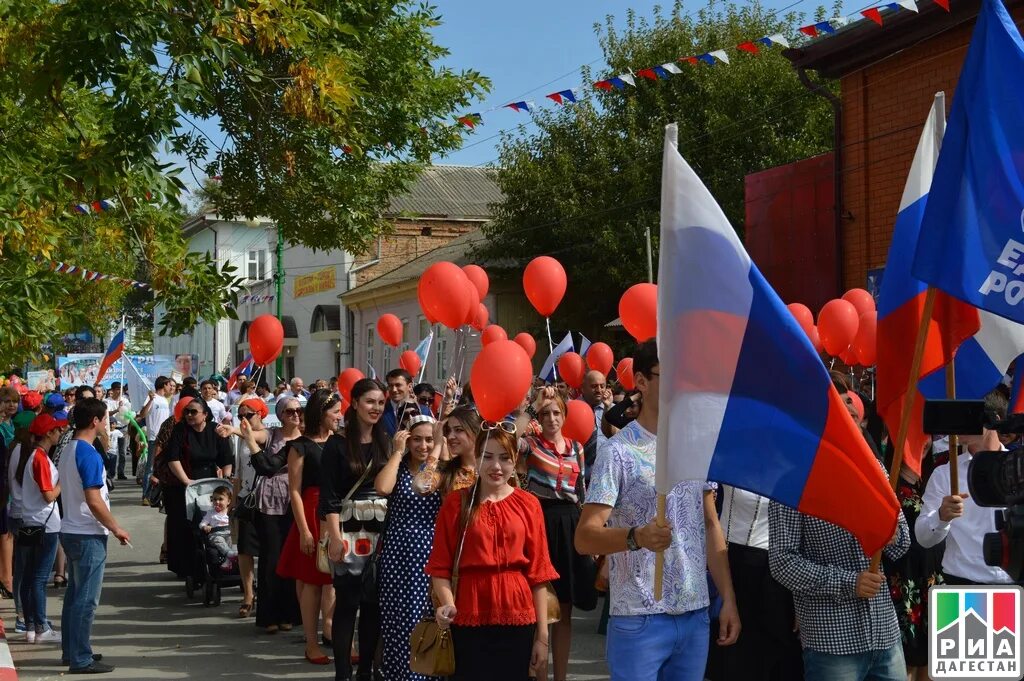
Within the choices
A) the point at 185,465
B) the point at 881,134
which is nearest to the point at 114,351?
the point at 185,465

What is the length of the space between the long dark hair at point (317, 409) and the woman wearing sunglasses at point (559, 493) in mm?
1584

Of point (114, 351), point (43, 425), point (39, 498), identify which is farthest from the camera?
point (114, 351)

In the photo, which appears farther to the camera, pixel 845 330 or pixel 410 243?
pixel 410 243

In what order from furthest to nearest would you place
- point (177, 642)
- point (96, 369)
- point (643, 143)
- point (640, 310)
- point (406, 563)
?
point (96, 369)
point (643, 143)
point (640, 310)
point (177, 642)
point (406, 563)

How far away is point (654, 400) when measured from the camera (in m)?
5.05

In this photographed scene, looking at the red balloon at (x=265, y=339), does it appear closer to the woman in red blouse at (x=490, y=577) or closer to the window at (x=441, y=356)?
the woman in red blouse at (x=490, y=577)

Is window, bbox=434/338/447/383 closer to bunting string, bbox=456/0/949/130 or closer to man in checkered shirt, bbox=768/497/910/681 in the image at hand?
bunting string, bbox=456/0/949/130

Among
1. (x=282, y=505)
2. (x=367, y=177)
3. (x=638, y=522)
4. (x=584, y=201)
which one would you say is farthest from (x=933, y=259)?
(x=584, y=201)

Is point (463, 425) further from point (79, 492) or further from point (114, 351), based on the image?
point (114, 351)

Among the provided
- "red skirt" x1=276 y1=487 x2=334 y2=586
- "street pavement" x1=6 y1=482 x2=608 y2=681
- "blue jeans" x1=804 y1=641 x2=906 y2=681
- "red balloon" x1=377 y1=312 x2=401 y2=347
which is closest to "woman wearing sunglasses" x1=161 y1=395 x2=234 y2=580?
"street pavement" x1=6 y1=482 x2=608 y2=681

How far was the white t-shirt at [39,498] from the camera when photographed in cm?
1044

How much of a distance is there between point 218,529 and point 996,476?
974 centimetres

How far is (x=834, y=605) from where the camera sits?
4969 millimetres

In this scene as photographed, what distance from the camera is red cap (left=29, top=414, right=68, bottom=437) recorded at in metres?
10.7
